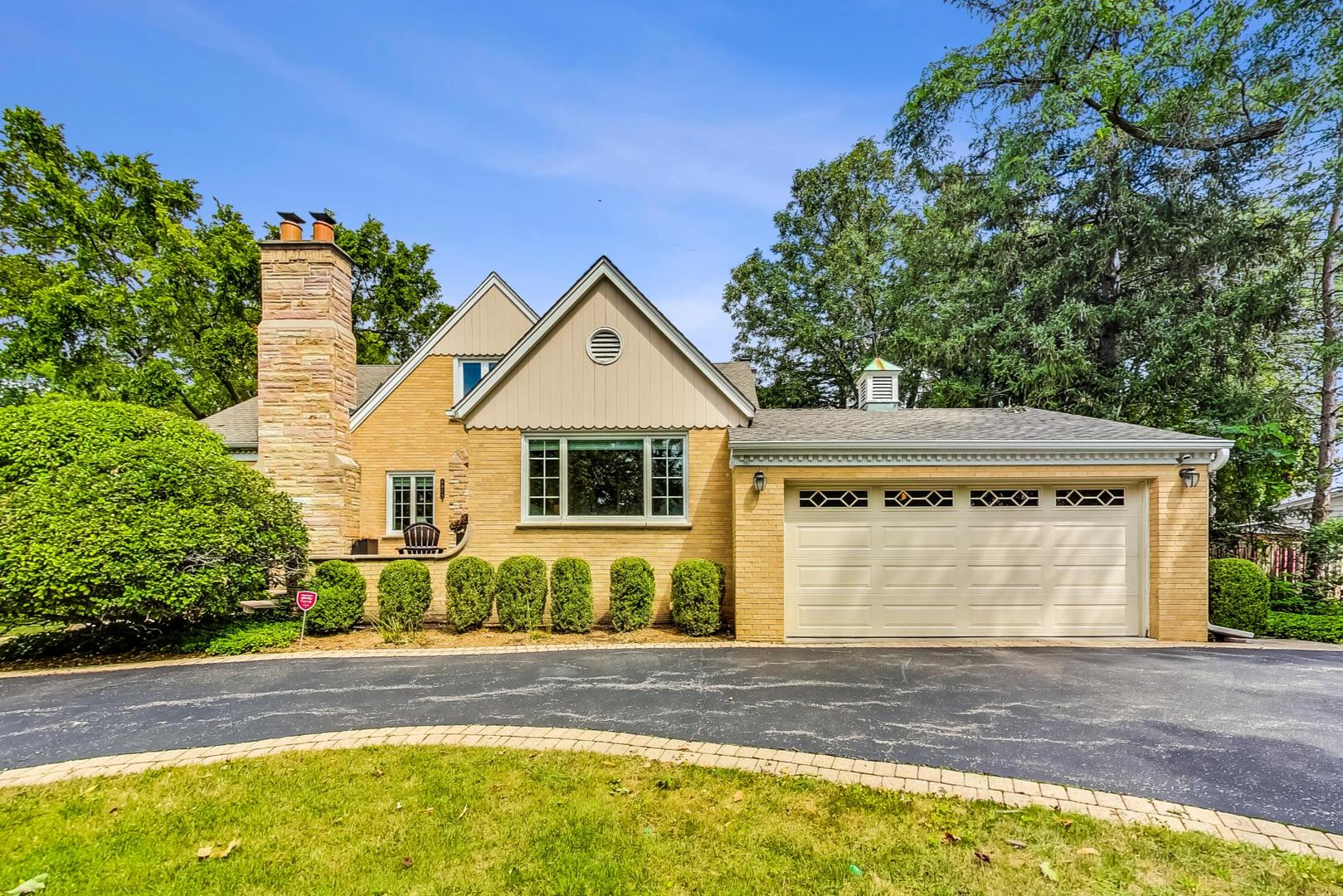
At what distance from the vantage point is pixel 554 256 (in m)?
16.0

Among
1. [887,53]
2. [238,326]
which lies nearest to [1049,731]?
[887,53]

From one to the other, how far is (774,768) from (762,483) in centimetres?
486

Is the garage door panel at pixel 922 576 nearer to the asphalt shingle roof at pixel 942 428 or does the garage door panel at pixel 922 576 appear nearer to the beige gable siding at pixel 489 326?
the asphalt shingle roof at pixel 942 428

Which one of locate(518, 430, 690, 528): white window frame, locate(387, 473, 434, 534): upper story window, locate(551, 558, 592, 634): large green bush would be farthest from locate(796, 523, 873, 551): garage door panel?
locate(387, 473, 434, 534): upper story window

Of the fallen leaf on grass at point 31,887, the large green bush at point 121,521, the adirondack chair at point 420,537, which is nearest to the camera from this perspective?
the fallen leaf on grass at point 31,887

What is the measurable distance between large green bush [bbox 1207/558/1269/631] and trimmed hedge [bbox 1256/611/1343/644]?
0.32m

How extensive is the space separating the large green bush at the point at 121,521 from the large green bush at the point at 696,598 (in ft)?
22.1

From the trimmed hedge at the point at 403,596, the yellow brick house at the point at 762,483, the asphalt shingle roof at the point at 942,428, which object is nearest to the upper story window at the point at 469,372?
the yellow brick house at the point at 762,483

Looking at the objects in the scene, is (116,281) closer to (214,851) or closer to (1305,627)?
(214,851)

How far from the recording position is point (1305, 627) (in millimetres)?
8953

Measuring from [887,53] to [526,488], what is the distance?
14.0m

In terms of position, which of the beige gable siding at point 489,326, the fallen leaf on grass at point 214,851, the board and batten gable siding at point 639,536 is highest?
the beige gable siding at point 489,326

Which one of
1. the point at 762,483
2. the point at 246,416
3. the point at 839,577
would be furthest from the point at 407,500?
the point at 839,577

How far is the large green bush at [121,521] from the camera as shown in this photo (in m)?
7.45
